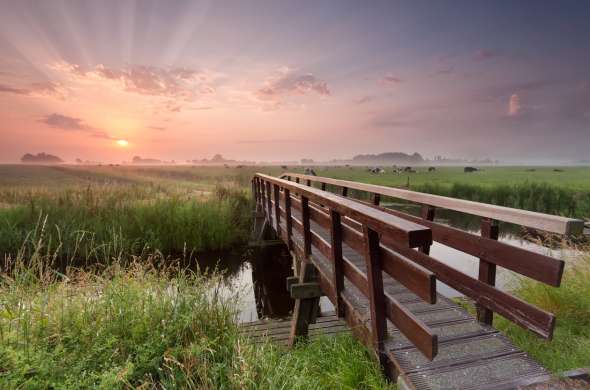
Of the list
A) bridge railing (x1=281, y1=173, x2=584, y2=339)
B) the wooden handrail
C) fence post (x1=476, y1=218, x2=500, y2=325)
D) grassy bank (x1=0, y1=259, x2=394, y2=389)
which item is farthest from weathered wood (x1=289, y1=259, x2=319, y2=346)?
fence post (x1=476, y1=218, x2=500, y2=325)

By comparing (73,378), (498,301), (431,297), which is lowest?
(73,378)

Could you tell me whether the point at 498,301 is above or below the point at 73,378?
above

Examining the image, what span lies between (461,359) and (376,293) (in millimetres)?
895

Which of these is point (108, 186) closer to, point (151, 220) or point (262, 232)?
point (151, 220)

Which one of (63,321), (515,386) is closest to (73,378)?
(63,321)

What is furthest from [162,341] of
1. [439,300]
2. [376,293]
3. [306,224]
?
[439,300]

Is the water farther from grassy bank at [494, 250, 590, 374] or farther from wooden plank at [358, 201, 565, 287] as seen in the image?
wooden plank at [358, 201, 565, 287]

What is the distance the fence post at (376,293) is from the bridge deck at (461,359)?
103 millimetres

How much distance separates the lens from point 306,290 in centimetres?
479

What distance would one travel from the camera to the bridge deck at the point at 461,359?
2.57m

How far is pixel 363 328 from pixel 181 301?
2.15 m

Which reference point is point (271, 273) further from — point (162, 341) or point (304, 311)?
point (162, 341)

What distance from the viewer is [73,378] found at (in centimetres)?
281

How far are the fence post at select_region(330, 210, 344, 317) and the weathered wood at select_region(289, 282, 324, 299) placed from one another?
867mm
